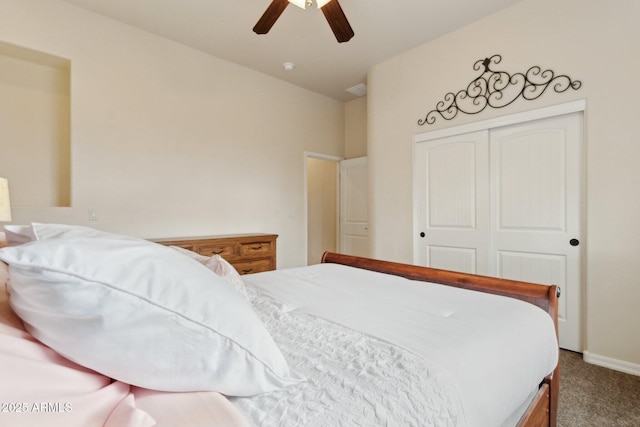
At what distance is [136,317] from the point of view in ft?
1.73

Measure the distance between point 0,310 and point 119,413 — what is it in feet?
1.11

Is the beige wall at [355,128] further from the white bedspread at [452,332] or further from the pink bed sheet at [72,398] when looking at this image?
the pink bed sheet at [72,398]

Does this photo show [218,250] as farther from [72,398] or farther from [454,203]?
[72,398]

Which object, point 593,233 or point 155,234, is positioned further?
point 155,234

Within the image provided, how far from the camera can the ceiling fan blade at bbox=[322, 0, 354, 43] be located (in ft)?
7.22

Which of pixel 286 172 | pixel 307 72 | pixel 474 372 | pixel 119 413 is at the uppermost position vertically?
pixel 307 72

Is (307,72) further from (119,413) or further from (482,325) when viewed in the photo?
(119,413)

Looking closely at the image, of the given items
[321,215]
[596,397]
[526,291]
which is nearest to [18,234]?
[526,291]

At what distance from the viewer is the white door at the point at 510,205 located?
249 cm

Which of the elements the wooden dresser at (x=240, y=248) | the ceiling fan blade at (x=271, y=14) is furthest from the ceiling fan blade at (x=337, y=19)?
the wooden dresser at (x=240, y=248)

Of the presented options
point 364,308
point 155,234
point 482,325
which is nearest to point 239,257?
point 155,234

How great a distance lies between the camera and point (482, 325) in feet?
3.44

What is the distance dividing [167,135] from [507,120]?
11.0 ft

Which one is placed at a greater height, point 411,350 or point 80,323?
point 80,323
